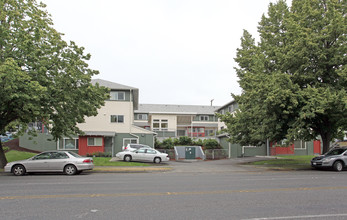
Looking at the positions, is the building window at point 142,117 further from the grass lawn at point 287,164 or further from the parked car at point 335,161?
the parked car at point 335,161

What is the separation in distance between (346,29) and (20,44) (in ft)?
64.6

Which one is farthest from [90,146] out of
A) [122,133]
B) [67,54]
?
[67,54]

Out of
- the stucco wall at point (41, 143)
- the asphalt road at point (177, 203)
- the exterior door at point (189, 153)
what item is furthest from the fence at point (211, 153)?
the asphalt road at point (177, 203)

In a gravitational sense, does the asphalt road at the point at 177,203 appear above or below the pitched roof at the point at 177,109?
below

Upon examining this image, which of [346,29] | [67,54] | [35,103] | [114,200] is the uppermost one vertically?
[346,29]

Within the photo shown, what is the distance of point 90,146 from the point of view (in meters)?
30.7

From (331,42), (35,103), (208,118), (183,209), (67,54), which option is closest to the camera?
(183,209)

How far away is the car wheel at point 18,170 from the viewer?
1590 cm

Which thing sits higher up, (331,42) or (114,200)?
(331,42)

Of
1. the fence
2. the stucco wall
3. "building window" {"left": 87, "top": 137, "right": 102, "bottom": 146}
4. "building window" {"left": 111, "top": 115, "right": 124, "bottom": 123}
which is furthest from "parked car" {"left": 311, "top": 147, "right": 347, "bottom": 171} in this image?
the stucco wall

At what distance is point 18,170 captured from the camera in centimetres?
1594

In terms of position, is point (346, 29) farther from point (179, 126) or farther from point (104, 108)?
point (179, 126)

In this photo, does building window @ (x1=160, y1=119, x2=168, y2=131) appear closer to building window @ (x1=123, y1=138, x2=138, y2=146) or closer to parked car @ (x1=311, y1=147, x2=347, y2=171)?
building window @ (x1=123, y1=138, x2=138, y2=146)

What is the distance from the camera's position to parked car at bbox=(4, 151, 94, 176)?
15.9 meters
